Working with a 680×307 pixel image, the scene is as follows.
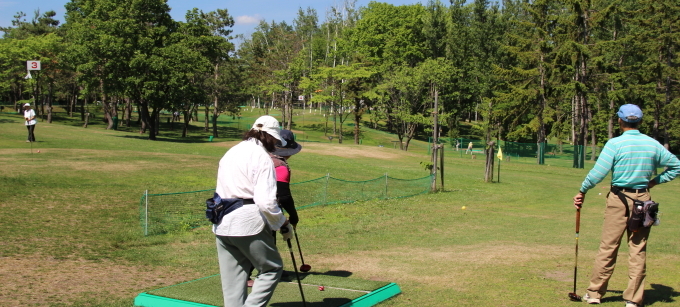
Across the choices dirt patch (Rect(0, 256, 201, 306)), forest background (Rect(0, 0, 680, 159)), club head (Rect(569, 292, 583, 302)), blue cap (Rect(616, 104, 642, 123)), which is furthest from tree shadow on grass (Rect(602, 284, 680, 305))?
forest background (Rect(0, 0, 680, 159))

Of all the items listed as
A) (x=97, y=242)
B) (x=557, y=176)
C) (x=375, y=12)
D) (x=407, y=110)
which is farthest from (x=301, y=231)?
(x=375, y=12)

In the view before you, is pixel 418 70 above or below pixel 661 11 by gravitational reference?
below

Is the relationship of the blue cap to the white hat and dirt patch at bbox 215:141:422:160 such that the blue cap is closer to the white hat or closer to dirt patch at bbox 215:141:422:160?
the white hat

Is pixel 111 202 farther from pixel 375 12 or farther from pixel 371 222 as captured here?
pixel 375 12

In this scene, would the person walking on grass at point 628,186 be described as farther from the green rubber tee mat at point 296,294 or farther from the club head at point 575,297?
the green rubber tee mat at point 296,294

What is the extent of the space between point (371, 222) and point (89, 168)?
1164 centimetres

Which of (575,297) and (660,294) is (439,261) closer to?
(575,297)

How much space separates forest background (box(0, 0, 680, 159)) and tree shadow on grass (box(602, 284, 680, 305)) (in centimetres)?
3906

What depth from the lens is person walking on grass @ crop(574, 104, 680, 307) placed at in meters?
6.29

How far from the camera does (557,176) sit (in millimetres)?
34938

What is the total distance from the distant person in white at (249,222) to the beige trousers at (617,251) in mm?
3878

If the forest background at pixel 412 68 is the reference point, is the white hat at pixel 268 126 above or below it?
below

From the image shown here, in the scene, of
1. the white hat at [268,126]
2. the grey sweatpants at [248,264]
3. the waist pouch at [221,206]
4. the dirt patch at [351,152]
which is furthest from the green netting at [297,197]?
the dirt patch at [351,152]

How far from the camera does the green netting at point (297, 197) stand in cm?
1242
